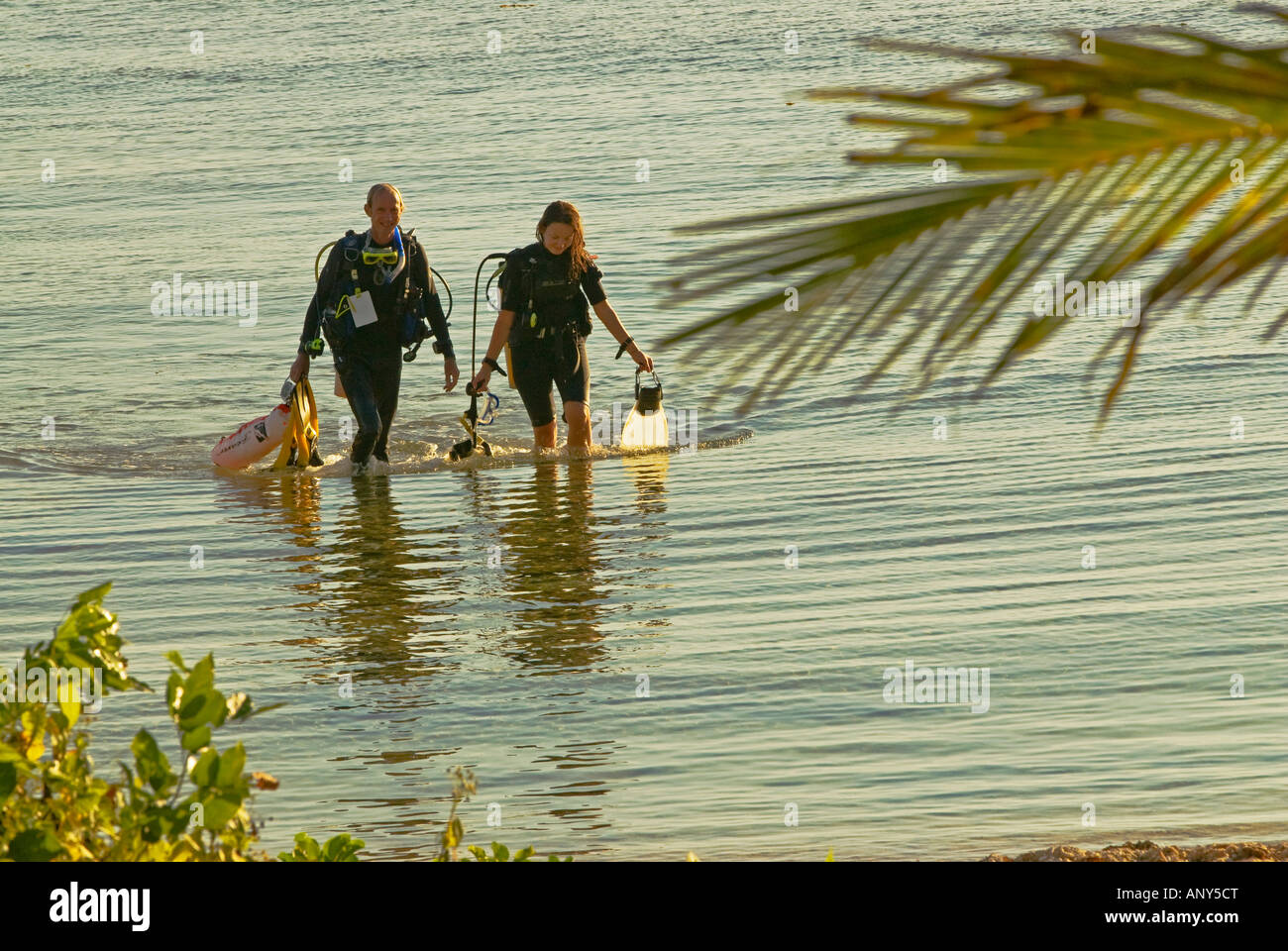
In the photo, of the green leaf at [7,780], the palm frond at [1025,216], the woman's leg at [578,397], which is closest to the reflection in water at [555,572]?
the woman's leg at [578,397]

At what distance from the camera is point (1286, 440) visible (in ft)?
40.5

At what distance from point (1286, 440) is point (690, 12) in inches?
1595

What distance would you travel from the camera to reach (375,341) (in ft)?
37.2

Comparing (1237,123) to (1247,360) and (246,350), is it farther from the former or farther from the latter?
(246,350)

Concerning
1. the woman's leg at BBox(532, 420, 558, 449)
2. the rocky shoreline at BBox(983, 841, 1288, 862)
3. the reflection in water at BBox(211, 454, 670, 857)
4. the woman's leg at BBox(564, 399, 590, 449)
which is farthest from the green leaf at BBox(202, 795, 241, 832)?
the woman's leg at BBox(532, 420, 558, 449)

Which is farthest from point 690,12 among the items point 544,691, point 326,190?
point 544,691

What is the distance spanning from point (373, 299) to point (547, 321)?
45.9 inches

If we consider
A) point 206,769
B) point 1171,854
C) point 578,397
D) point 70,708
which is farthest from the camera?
point 578,397

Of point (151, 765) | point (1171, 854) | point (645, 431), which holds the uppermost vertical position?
point (645, 431)

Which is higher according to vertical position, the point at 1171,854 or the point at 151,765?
the point at 151,765

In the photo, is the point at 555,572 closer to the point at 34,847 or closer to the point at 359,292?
the point at 359,292

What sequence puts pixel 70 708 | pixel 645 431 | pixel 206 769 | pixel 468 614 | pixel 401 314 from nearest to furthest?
pixel 206 769 → pixel 70 708 → pixel 468 614 → pixel 401 314 → pixel 645 431

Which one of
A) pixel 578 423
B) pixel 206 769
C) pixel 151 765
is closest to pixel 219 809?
pixel 206 769

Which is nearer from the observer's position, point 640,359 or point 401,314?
point 401,314
